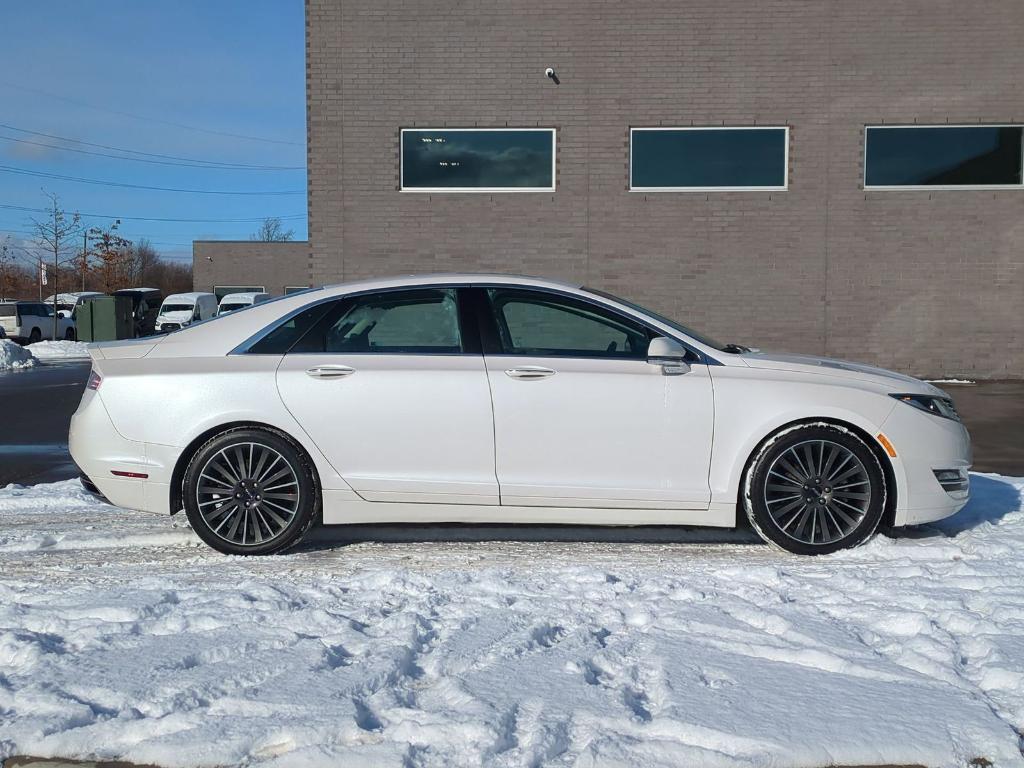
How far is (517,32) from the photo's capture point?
14.8 metres

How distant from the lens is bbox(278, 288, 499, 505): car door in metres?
5.38

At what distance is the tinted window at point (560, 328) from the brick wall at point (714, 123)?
949 centimetres

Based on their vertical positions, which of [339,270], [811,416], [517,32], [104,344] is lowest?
[811,416]

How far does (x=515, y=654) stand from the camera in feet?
12.7

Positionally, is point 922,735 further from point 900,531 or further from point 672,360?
point 900,531

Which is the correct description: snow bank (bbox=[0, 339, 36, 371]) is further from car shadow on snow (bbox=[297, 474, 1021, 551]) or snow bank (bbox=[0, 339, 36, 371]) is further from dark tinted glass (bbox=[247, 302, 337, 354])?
dark tinted glass (bbox=[247, 302, 337, 354])

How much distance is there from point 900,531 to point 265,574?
3831 millimetres

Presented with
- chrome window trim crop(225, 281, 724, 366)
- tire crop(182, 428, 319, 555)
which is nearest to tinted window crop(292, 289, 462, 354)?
chrome window trim crop(225, 281, 724, 366)

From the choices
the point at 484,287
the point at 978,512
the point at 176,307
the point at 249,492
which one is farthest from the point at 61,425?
the point at 176,307

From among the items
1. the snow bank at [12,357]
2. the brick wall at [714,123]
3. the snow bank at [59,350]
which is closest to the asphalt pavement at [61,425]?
the brick wall at [714,123]

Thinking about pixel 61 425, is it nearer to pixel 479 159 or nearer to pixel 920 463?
pixel 479 159

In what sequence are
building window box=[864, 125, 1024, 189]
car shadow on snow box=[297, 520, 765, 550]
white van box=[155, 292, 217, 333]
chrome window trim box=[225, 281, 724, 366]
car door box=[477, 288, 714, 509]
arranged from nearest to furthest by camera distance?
car door box=[477, 288, 714, 509] → chrome window trim box=[225, 281, 724, 366] → car shadow on snow box=[297, 520, 765, 550] → building window box=[864, 125, 1024, 189] → white van box=[155, 292, 217, 333]

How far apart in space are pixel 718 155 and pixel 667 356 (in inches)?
407

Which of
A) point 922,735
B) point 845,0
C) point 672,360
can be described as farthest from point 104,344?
point 845,0
